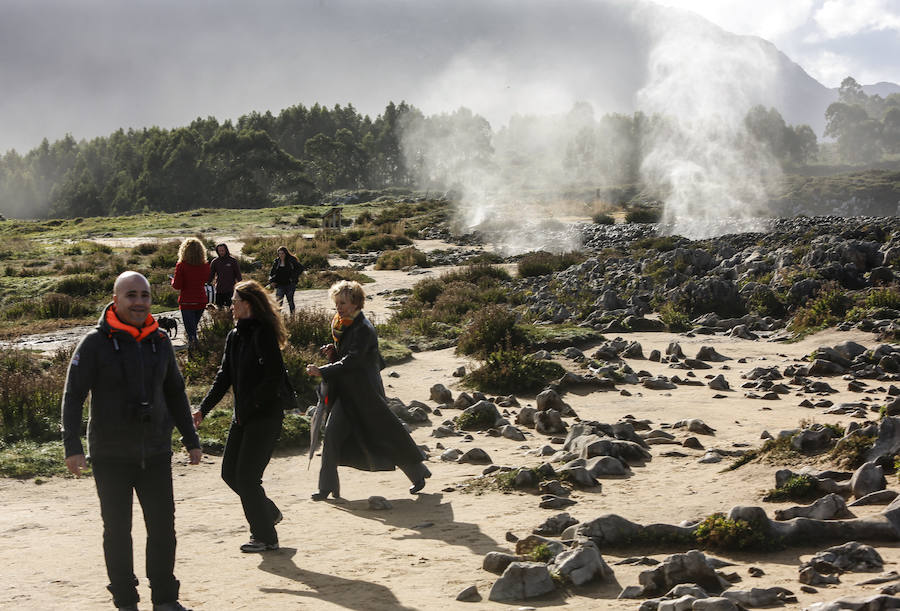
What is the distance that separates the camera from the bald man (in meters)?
4.38

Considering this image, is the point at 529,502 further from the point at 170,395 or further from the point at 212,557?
the point at 170,395

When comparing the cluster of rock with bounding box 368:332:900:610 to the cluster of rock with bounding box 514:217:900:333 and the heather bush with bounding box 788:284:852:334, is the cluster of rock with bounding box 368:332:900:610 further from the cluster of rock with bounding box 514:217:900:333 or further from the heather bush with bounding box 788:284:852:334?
the cluster of rock with bounding box 514:217:900:333

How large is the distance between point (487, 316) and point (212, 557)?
9.33 metres

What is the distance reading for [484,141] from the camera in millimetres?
136250

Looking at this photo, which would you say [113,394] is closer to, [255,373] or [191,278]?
[255,373]

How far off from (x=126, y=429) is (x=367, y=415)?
2941mm

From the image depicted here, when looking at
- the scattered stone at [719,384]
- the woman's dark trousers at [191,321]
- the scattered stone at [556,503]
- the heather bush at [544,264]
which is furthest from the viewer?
the heather bush at [544,264]

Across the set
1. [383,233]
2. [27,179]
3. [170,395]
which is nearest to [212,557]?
[170,395]

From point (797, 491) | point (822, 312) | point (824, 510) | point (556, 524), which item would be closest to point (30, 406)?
point (556, 524)

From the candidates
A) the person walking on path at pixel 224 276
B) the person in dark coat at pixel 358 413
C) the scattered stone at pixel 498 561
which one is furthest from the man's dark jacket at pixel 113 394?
the person walking on path at pixel 224 276

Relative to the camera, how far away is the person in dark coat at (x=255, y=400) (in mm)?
5785

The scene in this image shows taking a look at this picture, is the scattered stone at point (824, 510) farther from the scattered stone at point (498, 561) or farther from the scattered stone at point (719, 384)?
the scattered stone at point (719, 384)

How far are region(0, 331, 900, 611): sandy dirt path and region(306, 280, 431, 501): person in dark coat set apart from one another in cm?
36

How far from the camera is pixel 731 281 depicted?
19312 millimetres
